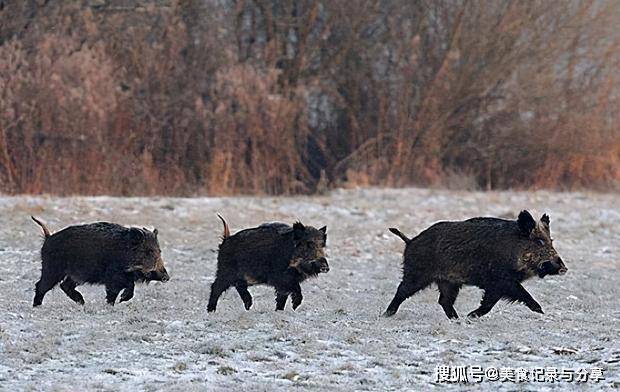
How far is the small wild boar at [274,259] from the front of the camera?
395 inches

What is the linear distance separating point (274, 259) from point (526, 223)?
2237 mm

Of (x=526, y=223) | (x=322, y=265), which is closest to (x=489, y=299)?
(x=526, y=223)

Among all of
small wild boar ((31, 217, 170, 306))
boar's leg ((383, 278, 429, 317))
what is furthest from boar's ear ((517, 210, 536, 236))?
small wild boar ((31, 217, 170, 306))

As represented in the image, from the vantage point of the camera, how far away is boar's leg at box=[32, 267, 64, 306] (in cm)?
1040

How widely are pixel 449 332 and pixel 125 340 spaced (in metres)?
2.55

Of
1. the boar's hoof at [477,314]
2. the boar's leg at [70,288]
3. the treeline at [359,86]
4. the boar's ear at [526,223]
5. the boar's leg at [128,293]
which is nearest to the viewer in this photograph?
the boar's ear at [526,223]

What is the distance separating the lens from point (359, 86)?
31.2 m

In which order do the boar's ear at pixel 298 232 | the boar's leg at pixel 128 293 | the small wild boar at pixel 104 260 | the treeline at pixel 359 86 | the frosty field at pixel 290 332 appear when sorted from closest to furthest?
1. the frosty field at pixel 290 332
2. the boar's ear at pixel 298 232
3. the small wild boar at pixel 104 260
4. the boar's leg at pixel 128 293
5. the treeline at pixel 359 86

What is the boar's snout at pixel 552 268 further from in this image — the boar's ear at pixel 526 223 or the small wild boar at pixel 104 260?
the small wild boar at pixel 104 260

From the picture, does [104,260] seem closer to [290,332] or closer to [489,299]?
[290,332]

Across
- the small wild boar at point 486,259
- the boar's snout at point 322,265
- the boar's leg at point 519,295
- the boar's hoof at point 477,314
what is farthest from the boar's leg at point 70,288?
the boar's leg at point 519,295

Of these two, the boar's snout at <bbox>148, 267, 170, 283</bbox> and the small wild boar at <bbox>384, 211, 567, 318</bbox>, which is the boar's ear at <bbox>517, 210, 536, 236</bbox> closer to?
the small wild boar at <bbox>384, 211, 567, 318</bbox>

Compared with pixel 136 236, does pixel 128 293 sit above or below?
below

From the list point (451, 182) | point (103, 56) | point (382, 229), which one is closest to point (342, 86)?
point (451, 182)
